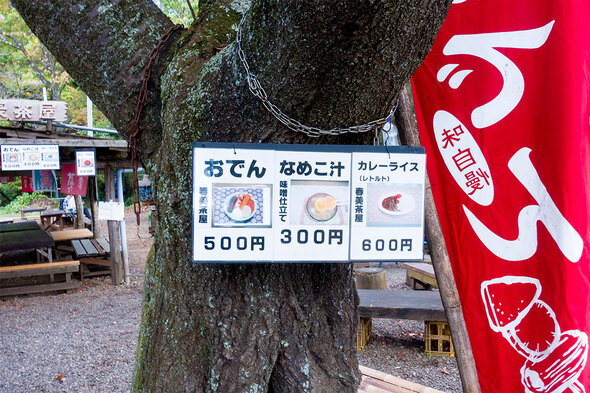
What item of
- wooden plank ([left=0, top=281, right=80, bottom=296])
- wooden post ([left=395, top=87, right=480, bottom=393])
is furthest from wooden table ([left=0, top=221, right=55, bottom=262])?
wooden post ([left=395, top=87, right=480, bottom=393])

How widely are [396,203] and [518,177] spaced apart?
35.8 inches

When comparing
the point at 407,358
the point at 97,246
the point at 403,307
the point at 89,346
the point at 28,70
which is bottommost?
the point at 89,346

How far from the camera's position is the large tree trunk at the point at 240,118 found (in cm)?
136

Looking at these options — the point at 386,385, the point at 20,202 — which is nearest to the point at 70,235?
the point at 386,385

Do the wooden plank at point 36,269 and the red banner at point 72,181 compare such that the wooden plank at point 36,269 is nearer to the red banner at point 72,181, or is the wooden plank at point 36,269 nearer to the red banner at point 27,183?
the red banner at point 72,181

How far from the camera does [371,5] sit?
122cm

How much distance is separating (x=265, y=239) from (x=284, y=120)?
0.41 m

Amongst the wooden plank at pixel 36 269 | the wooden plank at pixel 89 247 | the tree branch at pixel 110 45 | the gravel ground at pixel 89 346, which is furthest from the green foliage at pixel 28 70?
the tree branch at pixel 110 45

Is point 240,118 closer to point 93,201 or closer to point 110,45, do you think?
point 110,45

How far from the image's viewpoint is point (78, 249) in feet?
34.3

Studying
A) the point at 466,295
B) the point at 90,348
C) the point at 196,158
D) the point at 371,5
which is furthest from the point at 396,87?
the point at 90,348

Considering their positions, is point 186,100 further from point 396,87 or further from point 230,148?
point 396,87

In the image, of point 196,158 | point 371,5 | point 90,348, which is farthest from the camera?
point 90,348

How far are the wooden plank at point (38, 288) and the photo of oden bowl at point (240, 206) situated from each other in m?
8.81
